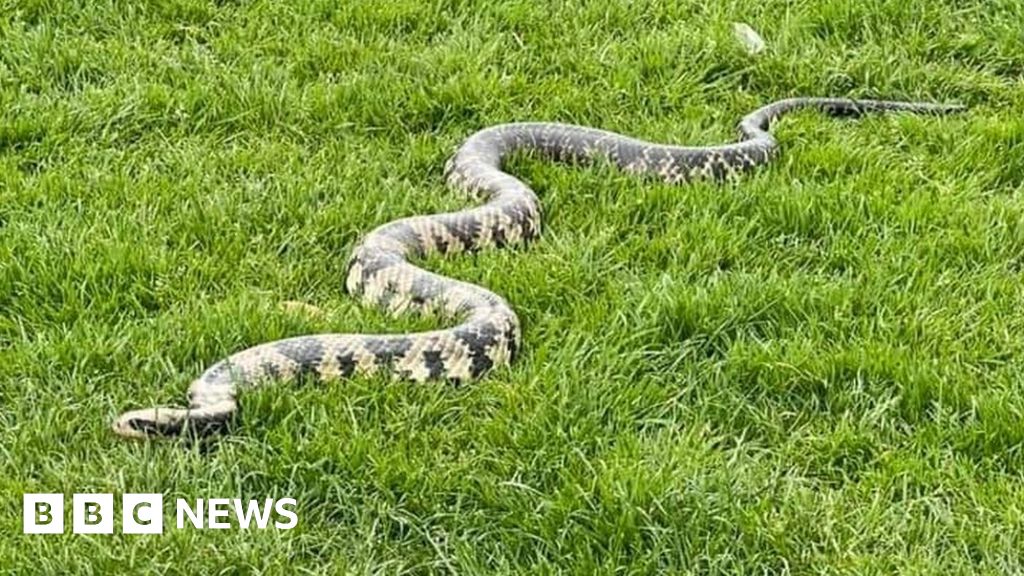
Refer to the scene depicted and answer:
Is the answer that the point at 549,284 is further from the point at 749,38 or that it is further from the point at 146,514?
the point at 749,38

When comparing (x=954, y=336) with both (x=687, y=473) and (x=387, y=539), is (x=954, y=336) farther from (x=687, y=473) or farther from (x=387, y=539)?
(x=387, y=539)

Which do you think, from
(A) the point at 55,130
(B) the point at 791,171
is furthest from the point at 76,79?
(B) the point at 791,171

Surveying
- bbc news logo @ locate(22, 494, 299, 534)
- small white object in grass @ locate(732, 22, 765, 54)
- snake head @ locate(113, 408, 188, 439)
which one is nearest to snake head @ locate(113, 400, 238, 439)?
snake head @ locate(113, 408, 188, 439)

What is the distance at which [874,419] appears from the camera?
5625 mm

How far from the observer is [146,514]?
5027mm

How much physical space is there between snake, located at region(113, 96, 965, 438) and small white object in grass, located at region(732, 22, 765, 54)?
2.05 ft

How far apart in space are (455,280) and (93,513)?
2125 mm

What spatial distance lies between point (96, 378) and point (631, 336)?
2.00 metres

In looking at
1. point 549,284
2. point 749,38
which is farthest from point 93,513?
point 749,38

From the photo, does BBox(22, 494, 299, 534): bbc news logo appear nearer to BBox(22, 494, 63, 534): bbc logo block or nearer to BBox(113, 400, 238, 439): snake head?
BBox(22, 494, 63, 534): bbc logo block

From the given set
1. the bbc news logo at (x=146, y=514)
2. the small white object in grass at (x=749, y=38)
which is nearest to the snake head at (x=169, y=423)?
the bbc news logo at (x=146, y=514)

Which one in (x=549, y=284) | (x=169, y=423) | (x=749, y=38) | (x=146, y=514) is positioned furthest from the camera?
(x=749, y=38)

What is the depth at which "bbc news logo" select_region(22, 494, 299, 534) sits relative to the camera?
16.2ft

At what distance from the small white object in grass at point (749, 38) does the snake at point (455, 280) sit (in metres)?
0.62
